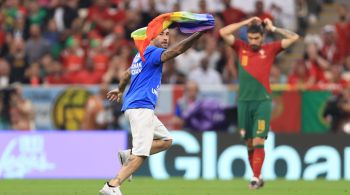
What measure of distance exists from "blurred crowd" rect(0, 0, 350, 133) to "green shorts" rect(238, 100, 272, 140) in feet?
16.9

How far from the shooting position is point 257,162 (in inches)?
701

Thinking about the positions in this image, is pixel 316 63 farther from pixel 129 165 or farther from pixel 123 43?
pixel 129 165

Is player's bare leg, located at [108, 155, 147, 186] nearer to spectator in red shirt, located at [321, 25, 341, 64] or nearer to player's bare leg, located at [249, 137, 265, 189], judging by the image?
player's bare leg, located at [249, 137, 265, 189]

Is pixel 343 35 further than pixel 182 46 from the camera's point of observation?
Yes

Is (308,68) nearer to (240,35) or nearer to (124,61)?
(240,35)

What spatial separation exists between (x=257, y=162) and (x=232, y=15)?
30.3 feet

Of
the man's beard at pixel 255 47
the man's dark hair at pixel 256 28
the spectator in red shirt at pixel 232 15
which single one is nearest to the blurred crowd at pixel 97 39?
the spectator in red shirt at pixel 232 15

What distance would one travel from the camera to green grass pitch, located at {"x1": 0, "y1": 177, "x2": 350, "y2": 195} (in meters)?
16.5

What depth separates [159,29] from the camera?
14.3 metres

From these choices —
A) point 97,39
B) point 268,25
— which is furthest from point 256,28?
point 97,39

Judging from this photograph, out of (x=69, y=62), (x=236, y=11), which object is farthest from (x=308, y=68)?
(x=69, y=62)

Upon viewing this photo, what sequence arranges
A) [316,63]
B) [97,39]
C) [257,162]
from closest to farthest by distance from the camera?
[257,162], [316,63], [97,39]

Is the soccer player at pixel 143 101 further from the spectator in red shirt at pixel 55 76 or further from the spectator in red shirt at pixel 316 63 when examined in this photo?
the spectator in red shirt at pixel 55 76

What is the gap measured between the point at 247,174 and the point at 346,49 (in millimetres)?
4705
